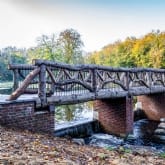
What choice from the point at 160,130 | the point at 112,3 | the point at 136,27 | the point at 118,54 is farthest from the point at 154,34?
the point at 160,130

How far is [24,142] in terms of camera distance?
566cm

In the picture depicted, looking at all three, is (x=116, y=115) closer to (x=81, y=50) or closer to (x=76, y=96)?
(x=76, y=96)

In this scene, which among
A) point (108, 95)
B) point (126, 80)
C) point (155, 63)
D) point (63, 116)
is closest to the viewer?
point (108, 95)

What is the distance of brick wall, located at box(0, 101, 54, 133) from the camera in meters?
6.80

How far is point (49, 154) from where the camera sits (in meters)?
5.14

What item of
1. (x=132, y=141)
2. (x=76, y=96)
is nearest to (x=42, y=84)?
(x=76, y=96)

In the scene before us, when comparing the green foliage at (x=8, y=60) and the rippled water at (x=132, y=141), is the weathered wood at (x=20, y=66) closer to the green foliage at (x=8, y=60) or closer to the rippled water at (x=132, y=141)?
the green foliage at (x=8, y=60)

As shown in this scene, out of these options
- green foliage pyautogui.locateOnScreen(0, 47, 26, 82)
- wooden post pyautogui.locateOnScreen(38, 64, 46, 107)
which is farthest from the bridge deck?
green foliage pyautogui.locateOnScreen(0, 47, 26, 82)

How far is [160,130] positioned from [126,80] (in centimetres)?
239

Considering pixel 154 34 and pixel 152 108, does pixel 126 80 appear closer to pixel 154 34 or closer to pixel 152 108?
pixel 152 108

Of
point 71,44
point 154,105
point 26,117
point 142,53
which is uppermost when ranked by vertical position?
point 71,44

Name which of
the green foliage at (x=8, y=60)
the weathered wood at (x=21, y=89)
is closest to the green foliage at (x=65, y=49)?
the green foliage at (x=8, y=60)

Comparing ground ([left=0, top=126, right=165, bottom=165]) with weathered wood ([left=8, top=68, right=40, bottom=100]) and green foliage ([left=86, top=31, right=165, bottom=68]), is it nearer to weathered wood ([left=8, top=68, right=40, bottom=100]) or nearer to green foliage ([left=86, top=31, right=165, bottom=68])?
weathered wood ([left=8, top=68, right=40, bottom=100])

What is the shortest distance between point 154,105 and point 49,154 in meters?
11.4
